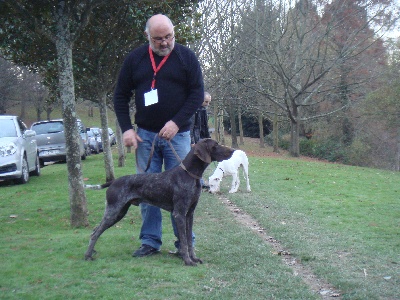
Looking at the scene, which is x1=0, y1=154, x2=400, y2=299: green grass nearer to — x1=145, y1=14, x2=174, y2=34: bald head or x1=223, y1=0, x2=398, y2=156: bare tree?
x1=145, y1=14, x2=174, y2=34: bald head

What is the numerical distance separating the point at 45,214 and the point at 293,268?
18.2 ft

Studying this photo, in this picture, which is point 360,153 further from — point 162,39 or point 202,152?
point 162,39

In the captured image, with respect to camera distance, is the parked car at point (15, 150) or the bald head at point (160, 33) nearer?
the bald head at point (160, 33)

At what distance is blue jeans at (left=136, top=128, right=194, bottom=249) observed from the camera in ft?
19.5

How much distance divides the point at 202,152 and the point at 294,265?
1654 mm

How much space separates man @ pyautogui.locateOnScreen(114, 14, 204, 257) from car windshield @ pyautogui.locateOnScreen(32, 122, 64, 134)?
19.7m

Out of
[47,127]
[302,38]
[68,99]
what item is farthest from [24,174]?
[302,38]

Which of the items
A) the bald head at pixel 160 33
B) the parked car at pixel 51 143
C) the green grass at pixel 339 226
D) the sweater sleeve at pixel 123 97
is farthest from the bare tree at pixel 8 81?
the bald head at pixel 160 33

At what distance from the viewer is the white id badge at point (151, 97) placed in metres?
5.73

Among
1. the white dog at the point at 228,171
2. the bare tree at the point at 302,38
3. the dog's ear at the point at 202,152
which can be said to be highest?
the bare tree at the point at 302,38

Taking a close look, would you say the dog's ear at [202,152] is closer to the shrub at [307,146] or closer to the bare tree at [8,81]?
the shrub at [307,146]

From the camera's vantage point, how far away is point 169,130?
218 inches

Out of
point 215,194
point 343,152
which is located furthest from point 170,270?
point 343,152

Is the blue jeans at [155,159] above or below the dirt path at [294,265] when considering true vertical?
above
